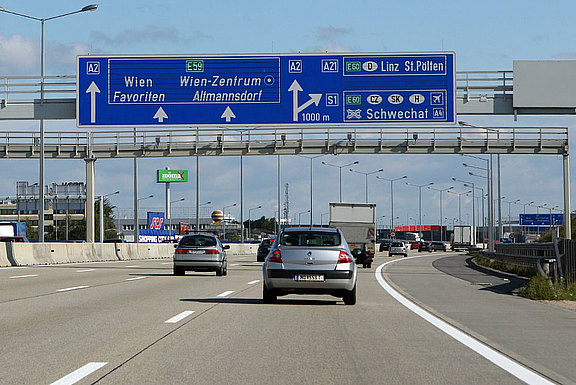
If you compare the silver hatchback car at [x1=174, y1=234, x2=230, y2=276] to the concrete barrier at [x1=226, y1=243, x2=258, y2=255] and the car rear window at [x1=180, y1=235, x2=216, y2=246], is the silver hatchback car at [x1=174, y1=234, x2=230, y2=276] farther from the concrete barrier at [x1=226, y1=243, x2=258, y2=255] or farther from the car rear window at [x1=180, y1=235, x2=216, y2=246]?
the concrete barrier at [x1=226, y1=243, x2=258, y2=255]

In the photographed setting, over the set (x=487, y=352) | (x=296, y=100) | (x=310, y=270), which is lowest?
(x=487, y=352)

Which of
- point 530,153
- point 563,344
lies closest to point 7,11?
point 530,153

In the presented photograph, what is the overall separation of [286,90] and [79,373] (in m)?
24.5

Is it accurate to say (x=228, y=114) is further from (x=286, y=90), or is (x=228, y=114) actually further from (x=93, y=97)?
(x=93, y=97)

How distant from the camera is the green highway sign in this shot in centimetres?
15662

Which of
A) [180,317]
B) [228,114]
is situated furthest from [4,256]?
[180,317]

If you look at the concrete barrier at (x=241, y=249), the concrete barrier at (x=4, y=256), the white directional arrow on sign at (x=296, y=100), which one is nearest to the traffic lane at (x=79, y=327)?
the white directional arrow on sign at (x=296, y=100)

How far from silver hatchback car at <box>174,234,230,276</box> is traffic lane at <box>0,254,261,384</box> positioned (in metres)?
8.63

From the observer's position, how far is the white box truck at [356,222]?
47531mm

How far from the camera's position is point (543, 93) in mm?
31469

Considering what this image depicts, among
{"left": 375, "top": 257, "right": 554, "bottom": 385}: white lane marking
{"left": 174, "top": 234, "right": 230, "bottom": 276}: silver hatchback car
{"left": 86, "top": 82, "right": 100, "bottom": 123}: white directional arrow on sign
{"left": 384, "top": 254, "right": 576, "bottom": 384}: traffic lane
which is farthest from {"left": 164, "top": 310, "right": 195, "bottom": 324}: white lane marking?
{"left": 86, "top": 82, "right": 100, "bottom": 123}: white directional arrow on sign

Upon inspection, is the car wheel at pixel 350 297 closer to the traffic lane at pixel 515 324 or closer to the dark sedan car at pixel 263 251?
the traffic lane at pixel 515 324

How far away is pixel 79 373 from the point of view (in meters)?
8.09

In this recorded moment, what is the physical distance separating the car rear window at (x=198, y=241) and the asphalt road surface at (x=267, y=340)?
34.3ft
